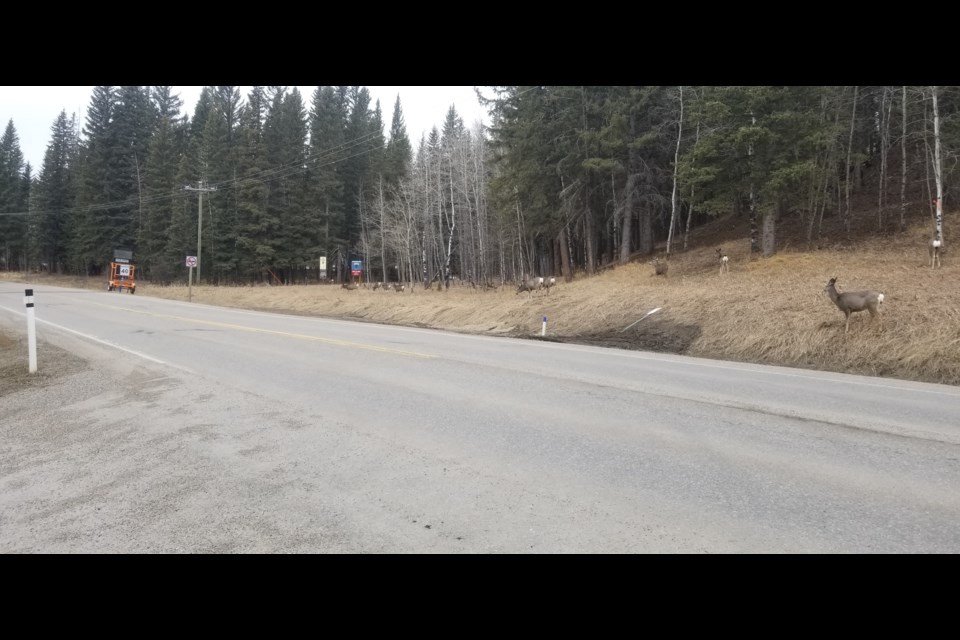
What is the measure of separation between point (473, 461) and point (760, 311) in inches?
480

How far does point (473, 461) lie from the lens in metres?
4.80

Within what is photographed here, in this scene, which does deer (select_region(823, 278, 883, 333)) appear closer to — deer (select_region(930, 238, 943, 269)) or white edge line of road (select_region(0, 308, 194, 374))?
deer (select_region(930, 238, 943, 269))

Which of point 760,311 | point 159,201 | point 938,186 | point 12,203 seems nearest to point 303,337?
point 760,311

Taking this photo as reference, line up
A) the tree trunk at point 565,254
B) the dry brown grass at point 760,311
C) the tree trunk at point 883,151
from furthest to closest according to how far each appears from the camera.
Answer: the tree trunk at point 565,254, the tree trunk at point 883,151, the dry brown grass at point 760,311

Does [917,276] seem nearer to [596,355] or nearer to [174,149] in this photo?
[596,355]

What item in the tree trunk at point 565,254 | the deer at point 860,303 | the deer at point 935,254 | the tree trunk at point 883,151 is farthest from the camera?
the tree trunk at point 565,254

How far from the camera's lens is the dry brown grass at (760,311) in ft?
37.3

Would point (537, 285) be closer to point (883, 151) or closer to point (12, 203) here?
point (883, 151)

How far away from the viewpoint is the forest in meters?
24.5

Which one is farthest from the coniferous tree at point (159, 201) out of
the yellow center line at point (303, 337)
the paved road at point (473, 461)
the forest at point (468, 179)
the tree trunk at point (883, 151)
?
the tree trunk at point (883, 151)

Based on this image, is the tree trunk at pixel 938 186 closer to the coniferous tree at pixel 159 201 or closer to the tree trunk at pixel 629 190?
the tree trunk at pixel 629 190

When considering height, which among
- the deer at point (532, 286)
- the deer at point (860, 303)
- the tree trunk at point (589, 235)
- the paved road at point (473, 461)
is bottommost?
the paved road at point (473, 461)

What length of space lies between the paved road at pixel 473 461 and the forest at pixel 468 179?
1677 centimetres

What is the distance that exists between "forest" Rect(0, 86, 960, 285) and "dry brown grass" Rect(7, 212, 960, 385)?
9.77ft
